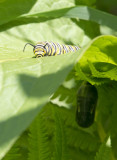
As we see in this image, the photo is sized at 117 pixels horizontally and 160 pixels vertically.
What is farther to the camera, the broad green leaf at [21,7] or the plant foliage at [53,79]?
the broad green leaf at [21,7]

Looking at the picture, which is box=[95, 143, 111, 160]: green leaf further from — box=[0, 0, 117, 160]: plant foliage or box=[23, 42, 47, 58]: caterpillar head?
box=[23, 42, 47, 58]: caterpillar head

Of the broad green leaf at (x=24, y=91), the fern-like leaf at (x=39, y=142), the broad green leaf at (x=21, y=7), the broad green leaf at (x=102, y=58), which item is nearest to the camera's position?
the broad green leaf at (x=24, y=91)

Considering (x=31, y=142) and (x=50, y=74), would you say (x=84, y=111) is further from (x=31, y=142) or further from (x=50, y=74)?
(x=50, y=74)

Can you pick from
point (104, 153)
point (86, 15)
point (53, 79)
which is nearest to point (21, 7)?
point (86, 15)

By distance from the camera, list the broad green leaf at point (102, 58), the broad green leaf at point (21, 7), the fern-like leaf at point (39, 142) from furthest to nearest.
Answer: the broad green leaf at point (21, 7), the fern-like leaf at point (39, 142), the broad green leaf at point (102, 58)

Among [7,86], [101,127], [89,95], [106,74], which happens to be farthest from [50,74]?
[101,127]

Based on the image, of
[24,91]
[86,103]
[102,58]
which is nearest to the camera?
[24,91]

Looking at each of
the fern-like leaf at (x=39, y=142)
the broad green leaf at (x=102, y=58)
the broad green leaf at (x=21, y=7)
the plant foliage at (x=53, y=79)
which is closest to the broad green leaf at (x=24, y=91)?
the plant foliage at (x=53, y=79)

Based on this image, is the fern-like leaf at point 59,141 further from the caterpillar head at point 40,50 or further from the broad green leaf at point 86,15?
the broad green leaf at point 86,15

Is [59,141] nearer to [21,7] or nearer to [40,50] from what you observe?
[40,50]

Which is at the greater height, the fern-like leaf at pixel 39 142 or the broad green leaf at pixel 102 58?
the broad green leaf at pixel 102 58

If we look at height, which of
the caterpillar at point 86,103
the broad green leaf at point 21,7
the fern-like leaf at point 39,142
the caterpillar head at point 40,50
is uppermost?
the broad green leaf at point 21,7

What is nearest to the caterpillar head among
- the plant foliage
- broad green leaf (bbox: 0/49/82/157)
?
the plant foliage
